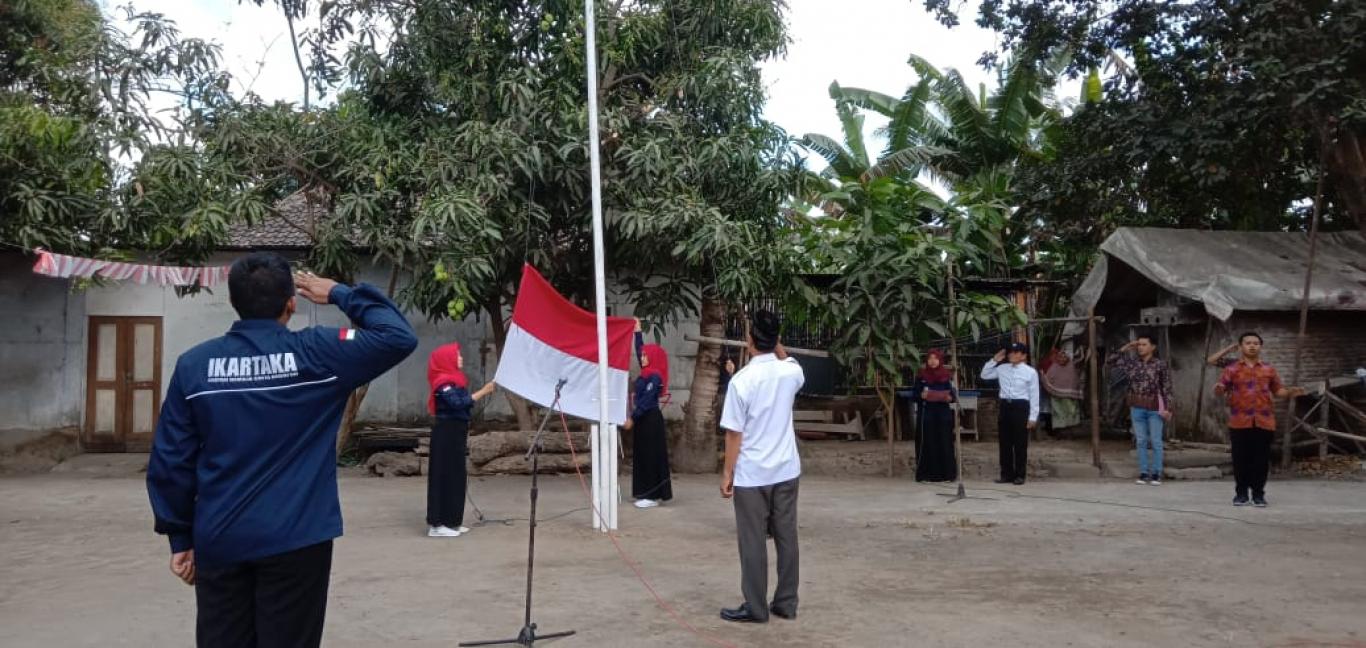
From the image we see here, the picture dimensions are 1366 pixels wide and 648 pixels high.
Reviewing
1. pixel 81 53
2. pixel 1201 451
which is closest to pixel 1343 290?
pixel 1201 451

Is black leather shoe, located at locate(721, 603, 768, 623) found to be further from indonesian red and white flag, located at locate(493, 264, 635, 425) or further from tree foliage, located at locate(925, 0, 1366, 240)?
tree foliage, located at locate(925, 0, 1366, 240)

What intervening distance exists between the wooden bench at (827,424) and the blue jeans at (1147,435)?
13.6 ft

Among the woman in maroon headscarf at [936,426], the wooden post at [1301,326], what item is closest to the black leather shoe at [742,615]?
the woman in maroon headscarf at [936,426]

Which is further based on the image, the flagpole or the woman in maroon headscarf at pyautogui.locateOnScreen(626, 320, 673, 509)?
the woman in maroon headscarf at pyautogui.locateOnScreen(626, 320, 673, 509)

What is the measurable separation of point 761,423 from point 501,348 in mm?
8118

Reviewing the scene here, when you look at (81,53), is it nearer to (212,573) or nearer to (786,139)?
(786,139)

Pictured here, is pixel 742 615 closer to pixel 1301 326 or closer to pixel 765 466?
pixel 765 466

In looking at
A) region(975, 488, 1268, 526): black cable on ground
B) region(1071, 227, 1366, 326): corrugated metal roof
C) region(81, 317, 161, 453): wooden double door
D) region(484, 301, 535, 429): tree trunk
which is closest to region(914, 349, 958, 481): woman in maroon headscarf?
region(975, 488, 1268, 526): black cable on ground

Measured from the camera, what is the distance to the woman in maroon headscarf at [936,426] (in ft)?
42.5

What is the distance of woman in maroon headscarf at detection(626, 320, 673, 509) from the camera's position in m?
10.9

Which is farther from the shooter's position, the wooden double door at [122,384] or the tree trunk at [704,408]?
the wooden double door at [122,384]

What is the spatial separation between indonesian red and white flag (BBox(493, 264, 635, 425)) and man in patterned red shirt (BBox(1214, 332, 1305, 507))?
236 inches

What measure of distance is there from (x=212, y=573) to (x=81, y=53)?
419 inches

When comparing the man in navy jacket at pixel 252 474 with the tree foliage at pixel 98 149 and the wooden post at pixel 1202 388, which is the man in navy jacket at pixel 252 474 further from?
the wooden post at pixel 1202 388
